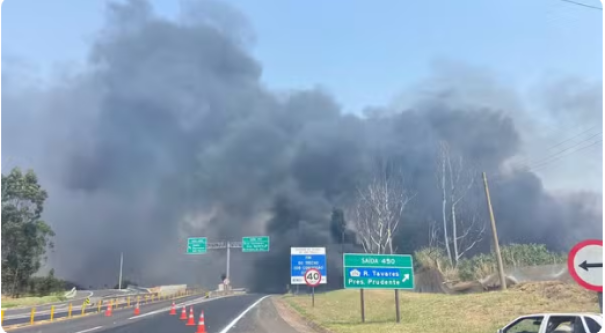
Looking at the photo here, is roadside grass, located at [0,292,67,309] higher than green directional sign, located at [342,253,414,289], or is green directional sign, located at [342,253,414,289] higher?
green directional sign, located at [342,253,414,289]

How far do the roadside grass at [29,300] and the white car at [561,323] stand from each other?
45974mm

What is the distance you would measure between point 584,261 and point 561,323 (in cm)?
422

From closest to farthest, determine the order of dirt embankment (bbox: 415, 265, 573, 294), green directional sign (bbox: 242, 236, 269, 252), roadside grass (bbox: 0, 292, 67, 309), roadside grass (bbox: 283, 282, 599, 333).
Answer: roadside grass (bbox: 283, 282, 599, 333)
dirt embankment (bbox: 415, 265, 573, 294)
roadside grass (bbox: 0, 292, 67, 309)
green directional sign (bbox: 242, 236, 269, 252)

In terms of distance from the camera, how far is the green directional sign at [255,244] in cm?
6116

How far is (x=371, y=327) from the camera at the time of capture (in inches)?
797

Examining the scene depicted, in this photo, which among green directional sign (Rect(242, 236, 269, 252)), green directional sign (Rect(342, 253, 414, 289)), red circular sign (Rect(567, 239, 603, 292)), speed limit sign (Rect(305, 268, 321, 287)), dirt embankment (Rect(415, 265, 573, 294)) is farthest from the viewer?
green directional sign (Rect(242, 236, 269, 252))

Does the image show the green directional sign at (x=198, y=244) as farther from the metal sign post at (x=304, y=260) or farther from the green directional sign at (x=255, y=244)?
the metal sign post at (x=304, y=260)

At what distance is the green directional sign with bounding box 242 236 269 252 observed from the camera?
201ft

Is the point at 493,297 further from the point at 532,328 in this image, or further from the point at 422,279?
the point at 422,279

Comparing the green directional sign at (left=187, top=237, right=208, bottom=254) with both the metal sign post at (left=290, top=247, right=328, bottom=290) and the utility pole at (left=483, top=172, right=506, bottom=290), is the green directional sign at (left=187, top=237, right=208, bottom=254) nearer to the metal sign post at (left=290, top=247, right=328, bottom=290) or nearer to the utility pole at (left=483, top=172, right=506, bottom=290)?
Answer: the metal sign post at (left=290, top=247, right=328, bottom=290)

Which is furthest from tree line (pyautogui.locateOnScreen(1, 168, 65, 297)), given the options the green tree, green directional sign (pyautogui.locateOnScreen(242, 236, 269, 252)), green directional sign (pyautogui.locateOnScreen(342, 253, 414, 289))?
green directional sign (pyautogui.locateOnScreen(342, 253, 414, 289))

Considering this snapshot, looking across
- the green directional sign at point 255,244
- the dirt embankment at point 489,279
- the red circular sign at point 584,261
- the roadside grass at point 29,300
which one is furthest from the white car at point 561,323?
the green directional sign at point 255,244

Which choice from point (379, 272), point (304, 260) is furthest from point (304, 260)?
point (379, 272)

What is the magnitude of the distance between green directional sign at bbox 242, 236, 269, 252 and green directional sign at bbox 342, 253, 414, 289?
39.0m
